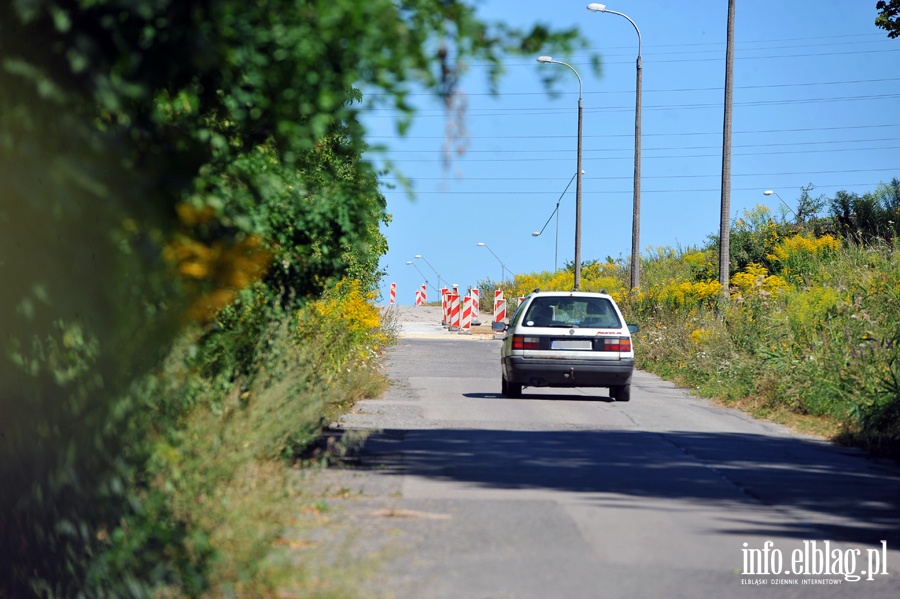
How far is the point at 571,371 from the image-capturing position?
19.4 metres

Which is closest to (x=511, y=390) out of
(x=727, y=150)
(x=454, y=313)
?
(x=727, y=150)

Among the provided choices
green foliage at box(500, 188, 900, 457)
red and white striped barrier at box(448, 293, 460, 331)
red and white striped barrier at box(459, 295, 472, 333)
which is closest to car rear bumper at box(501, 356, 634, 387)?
green foliage at box(500, 188, 900, 457)

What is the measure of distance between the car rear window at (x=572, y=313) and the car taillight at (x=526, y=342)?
1.19ft

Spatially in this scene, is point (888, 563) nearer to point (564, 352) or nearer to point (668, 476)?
point (668, 476)

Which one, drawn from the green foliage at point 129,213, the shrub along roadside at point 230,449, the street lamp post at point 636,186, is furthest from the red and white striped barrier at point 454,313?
the green foliage at point 129,213

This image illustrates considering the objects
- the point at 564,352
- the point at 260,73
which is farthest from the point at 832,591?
the point at 564,352

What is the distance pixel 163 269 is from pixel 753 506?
19.1 feet

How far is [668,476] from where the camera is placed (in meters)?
10.7

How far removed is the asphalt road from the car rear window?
3.51m

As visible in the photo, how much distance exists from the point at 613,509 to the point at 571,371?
10.5 metres

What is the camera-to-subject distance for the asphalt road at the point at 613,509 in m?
6.80

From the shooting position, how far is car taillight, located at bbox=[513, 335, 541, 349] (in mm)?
19453

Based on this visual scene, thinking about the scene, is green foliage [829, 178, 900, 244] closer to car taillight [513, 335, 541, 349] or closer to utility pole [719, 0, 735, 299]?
utility pole [719, 0, 735, 299]

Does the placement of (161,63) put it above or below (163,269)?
above
